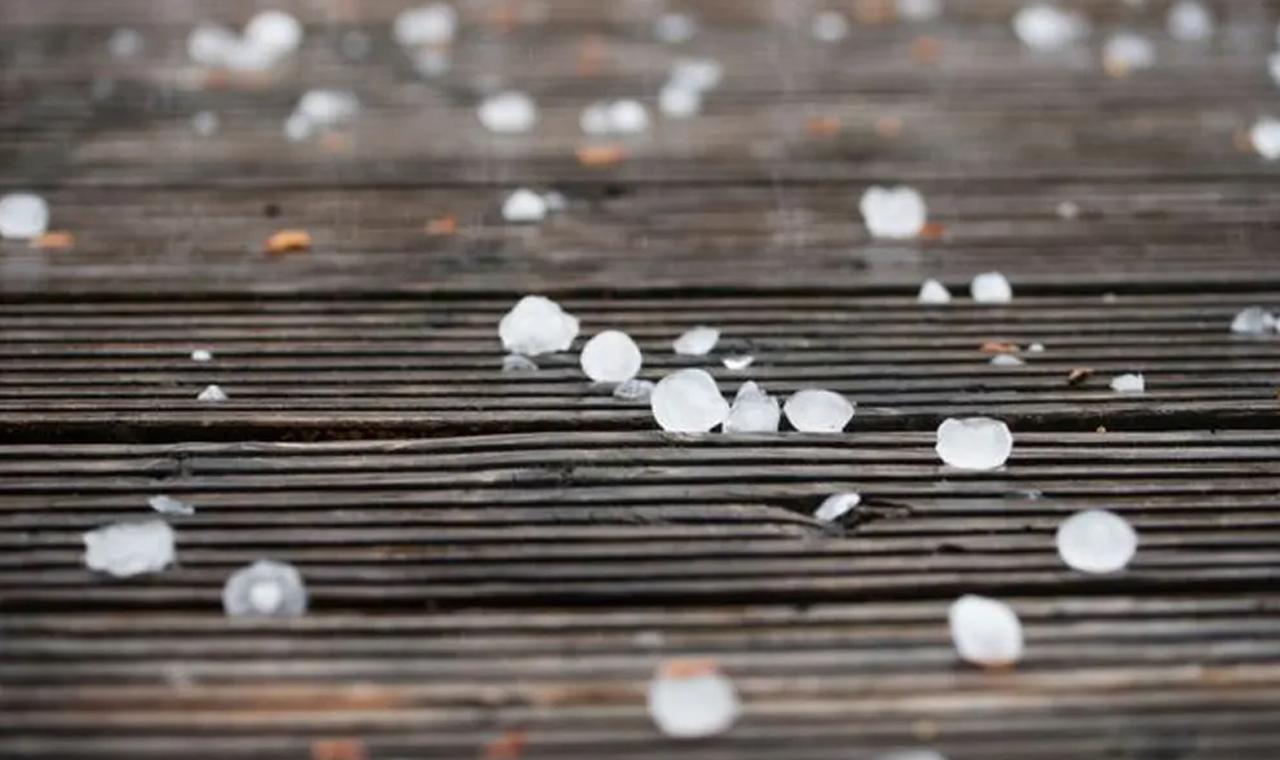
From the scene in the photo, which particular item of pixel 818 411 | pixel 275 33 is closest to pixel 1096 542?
pixel 818 411

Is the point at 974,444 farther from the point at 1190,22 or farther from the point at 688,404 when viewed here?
the point at 1190,22

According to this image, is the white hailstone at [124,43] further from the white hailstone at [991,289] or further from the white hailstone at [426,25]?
the white hailstone at [991,289]

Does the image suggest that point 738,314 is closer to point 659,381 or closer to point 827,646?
point 659,381

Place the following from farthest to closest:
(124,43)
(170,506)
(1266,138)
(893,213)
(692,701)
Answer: (124,43)
(1266,138)
(893,213)
(170,506)
(692,701)

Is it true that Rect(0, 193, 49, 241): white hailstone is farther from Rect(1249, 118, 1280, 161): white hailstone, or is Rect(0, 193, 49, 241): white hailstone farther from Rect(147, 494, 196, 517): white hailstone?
Rect(1249, 118, 1280, 161): white hailstone

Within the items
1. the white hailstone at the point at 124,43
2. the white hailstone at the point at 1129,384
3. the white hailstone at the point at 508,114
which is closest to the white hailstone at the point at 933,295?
the white hailstone at the point at 1129,384

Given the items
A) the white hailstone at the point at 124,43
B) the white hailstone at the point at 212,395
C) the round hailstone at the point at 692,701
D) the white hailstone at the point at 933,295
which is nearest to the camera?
the round hailstone at the point at 692,701

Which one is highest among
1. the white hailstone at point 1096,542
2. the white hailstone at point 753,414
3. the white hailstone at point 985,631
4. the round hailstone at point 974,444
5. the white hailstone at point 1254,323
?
the white hailstone at point 1254,323
